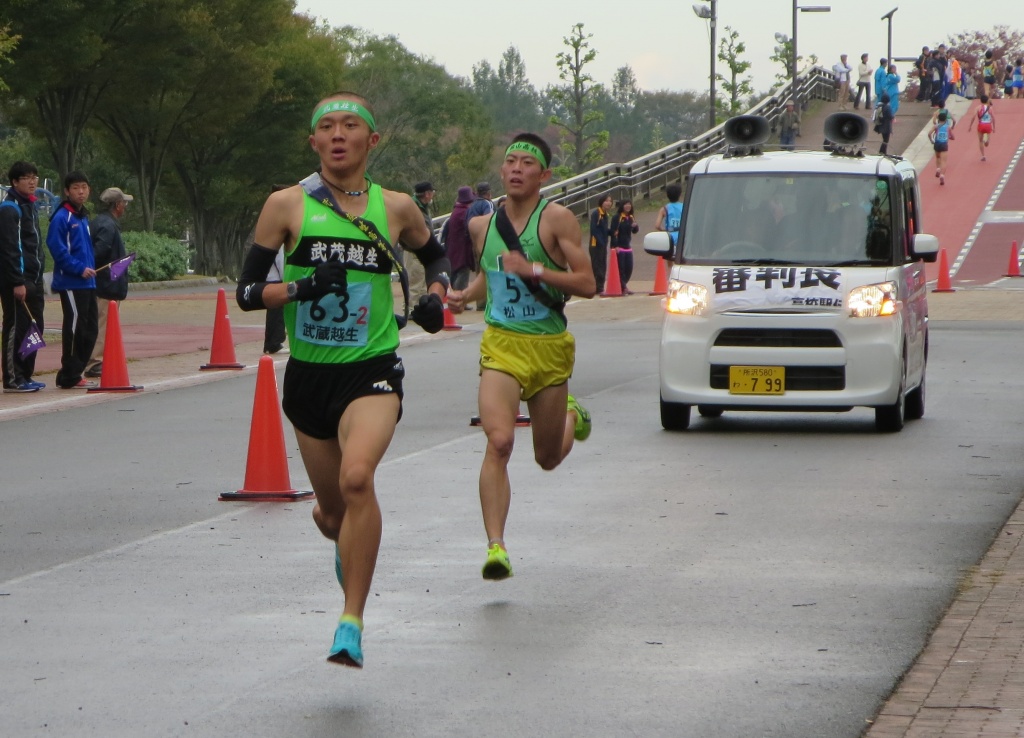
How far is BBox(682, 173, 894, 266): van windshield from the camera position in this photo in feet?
44.3

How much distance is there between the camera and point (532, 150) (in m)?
8.04

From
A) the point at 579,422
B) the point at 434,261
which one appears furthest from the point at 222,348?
the point at 434,261

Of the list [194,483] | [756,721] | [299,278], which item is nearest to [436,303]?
[299,278]

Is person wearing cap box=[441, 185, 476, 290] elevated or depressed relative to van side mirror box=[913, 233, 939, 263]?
depressed

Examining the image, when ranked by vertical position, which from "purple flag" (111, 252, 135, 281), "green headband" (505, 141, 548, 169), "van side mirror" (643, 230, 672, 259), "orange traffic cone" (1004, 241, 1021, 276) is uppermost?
"green headband" (505, 141, 548, 169)

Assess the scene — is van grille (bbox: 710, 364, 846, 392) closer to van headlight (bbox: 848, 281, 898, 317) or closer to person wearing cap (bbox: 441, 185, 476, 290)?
van headlight (bbox: 848, 281, 898, 317)

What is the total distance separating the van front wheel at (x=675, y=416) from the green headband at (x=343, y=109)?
7125 millimetres

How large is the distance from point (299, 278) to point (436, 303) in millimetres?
467

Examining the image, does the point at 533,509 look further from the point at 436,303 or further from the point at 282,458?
the point at 436,303

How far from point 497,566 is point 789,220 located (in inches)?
272

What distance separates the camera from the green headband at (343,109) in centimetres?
633

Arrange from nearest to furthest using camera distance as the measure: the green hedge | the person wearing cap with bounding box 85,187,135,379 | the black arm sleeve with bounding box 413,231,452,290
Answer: the black arm sleeve with bounding box 413,231,452,290
the person wearing cap with bounding box 85,187,135,379
the green hedge

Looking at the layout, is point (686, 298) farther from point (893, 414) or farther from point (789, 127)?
point (789, 127)

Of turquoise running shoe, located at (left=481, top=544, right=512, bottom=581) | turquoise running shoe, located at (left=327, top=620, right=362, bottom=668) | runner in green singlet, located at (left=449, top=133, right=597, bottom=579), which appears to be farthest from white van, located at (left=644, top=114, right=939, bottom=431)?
turquoise running shoe, located at (left=327, top=620, right=362, bottom=668)
